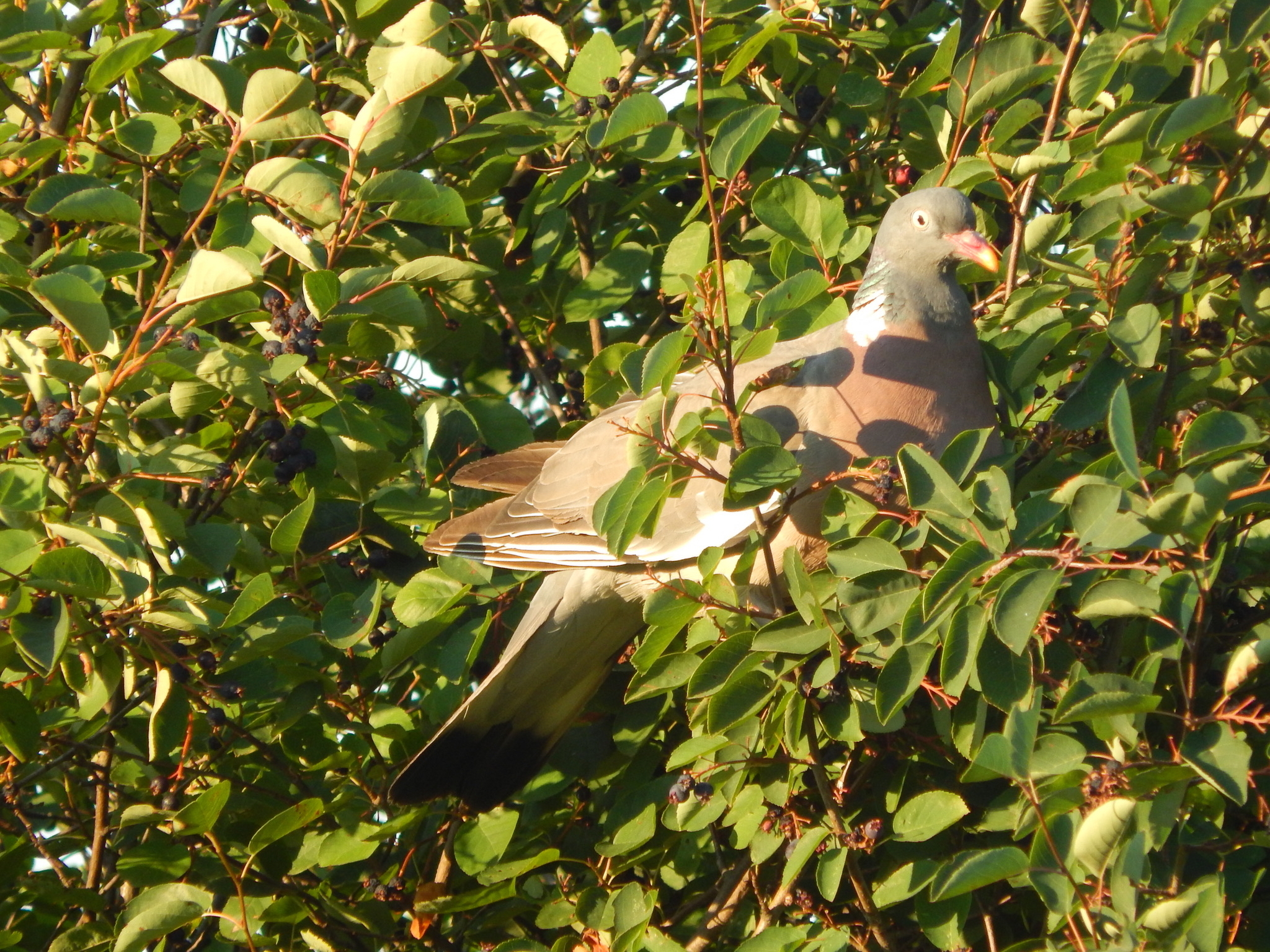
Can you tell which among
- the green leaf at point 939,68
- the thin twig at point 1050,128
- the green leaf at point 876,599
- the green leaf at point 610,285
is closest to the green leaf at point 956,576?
the green leaf at point 876,599

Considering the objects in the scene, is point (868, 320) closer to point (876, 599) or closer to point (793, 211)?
point (793, 211)

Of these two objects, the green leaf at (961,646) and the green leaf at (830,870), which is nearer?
the green leaf at (961,646)

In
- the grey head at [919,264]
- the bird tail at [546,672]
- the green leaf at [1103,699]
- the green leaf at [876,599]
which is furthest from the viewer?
the bird tail at [546,672]

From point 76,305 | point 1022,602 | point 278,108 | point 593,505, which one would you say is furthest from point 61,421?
point 1022,602

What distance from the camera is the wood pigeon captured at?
2836 millimetres

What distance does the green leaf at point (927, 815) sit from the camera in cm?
219

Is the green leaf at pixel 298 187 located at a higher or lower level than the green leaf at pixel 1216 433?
higher

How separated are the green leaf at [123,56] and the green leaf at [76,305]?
53cm

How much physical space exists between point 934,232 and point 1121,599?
1.31 metres

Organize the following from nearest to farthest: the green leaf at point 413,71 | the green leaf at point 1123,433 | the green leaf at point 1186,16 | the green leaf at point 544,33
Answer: the green leaf at point 1123,433
the green leaf at point 1186,16
the green leaf at point 413,71
the green leaf at point 544,33

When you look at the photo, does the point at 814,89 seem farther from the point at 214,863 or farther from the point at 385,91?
the point at 214,863

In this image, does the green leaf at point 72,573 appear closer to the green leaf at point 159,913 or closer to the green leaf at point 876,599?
the green leaf at point 159,913

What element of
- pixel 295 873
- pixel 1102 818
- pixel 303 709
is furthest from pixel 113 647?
pixel 1102 818

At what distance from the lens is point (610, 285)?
10.1ft
